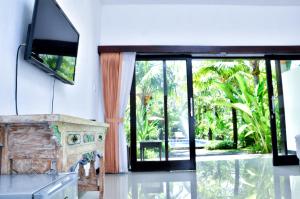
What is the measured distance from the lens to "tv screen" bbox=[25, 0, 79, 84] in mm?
1662

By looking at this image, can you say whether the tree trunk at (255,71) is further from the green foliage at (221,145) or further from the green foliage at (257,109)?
the green foliage at (221,145)

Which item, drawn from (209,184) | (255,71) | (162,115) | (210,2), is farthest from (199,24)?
(255,71)

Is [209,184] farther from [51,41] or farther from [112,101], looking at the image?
[51,41]

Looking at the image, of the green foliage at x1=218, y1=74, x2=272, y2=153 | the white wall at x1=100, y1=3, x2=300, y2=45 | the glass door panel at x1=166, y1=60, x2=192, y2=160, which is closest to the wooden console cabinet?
the glass door panel at x1=166, y1=60, x2=192, y2=160

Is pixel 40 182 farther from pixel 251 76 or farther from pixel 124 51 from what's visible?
pixel 251 76

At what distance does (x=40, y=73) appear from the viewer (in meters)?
2.05

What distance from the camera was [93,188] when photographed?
2.64 metres

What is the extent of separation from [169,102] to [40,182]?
3.62 meters

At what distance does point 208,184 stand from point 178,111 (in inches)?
60.6

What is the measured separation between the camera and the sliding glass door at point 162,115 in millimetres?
4461

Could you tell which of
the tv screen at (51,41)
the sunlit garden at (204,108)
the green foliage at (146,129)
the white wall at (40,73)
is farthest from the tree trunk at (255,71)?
the tv screen at (51,41)

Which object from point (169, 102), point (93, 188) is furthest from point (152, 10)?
point (93, 188)

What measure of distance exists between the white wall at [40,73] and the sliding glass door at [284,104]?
130 inches

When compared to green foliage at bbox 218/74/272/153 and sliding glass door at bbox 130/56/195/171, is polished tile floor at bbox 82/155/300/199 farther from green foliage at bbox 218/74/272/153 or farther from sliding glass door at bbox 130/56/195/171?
green foliage at bbox 218/74/272/153
